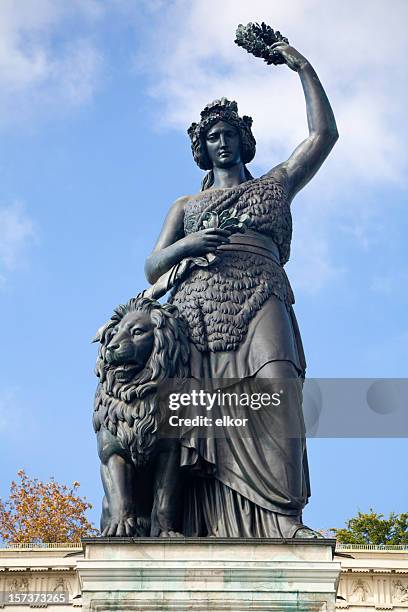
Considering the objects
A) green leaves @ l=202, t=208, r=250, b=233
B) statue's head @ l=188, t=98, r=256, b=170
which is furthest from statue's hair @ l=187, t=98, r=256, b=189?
green leaves @ l=202, t=208, r=250, b=233

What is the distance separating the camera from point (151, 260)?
13766mm

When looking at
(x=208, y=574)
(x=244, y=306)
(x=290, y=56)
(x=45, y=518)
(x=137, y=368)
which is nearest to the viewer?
(x=208, y=574)

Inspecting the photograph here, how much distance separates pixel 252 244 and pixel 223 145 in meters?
1.36

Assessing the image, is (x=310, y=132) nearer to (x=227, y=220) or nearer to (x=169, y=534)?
(x=227, y=220)

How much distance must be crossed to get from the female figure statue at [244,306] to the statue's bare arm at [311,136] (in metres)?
0.01

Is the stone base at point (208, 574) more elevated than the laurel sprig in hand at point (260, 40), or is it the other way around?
the laurel sprig in hand at point (260, 40)

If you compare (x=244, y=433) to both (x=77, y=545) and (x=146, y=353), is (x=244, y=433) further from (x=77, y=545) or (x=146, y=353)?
(x=77, y=545)

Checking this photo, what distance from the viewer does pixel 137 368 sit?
1239 centimetres

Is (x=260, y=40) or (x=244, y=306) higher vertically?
(x=260, y=40)

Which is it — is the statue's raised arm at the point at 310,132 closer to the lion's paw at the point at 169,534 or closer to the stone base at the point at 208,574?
the lion's paw at the point at 169,534

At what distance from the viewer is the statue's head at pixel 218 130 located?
1419cm

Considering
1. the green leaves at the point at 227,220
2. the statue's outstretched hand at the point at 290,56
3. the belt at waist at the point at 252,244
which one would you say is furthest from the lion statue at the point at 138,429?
the statue's outstretched hand at the point at 290,56

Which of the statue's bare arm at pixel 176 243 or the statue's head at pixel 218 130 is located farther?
the statue's head at pixel 218 130

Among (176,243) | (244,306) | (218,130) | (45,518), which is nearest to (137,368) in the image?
(244,306)
